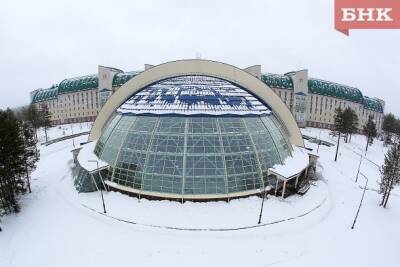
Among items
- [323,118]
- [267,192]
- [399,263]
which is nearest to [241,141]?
[267,192]

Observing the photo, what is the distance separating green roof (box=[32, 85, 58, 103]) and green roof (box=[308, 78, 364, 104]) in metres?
123

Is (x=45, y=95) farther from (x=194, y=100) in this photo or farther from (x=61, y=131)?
(x=194, y=100)

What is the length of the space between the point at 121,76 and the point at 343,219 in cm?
10577

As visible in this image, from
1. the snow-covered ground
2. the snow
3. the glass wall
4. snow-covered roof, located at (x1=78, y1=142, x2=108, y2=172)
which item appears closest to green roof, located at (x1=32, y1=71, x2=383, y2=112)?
the snow

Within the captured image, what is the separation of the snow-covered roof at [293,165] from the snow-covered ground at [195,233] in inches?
140

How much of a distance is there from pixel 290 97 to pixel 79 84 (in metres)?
98.2

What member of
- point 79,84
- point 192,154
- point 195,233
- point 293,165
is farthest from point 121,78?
point 195,233

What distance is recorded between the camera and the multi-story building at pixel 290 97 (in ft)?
350

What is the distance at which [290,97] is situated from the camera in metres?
109

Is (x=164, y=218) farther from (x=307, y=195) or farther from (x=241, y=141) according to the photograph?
(x=307, y=195)

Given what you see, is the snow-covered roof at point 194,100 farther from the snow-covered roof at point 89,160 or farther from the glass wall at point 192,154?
the snow-covered roof at point 89,160

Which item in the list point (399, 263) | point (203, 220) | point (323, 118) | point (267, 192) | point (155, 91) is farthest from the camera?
point (323, 118)

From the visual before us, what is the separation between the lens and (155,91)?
139 feet

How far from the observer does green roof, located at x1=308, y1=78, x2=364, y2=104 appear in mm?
108688
